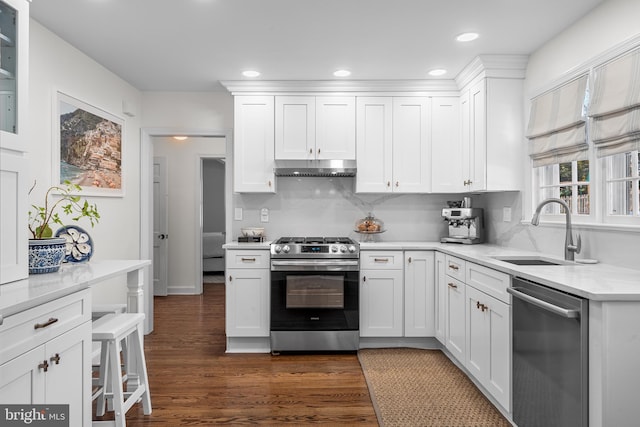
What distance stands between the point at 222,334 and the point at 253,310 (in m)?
0.74

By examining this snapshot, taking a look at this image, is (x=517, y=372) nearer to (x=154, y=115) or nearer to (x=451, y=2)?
(x=451, y=2)

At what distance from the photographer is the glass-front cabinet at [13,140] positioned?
1.81m

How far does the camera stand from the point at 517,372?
2211 mm

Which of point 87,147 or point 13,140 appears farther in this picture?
point 87,147

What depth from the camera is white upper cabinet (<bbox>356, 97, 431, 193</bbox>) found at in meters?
3.94

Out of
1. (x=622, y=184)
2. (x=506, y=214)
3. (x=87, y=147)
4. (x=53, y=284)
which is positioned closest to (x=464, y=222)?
(x=506, y=214)

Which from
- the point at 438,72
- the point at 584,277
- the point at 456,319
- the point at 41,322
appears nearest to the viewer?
the point at 41,322

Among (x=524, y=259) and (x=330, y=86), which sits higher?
(x=330, y=86)

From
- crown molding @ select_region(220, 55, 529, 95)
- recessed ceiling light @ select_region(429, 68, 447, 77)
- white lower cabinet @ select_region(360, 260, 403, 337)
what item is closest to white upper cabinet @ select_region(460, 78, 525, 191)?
recessed ceiling light @ select_region(429, 68, 447, 77)

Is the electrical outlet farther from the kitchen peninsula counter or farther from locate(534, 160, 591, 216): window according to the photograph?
the kitchen peninsula counter

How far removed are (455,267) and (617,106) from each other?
1497mm

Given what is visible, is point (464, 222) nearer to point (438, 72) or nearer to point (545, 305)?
point (438, 72)

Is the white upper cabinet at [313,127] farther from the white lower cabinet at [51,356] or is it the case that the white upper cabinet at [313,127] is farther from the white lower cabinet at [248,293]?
the white lower cabinet at [51,356]

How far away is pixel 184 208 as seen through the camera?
19.8 feet
